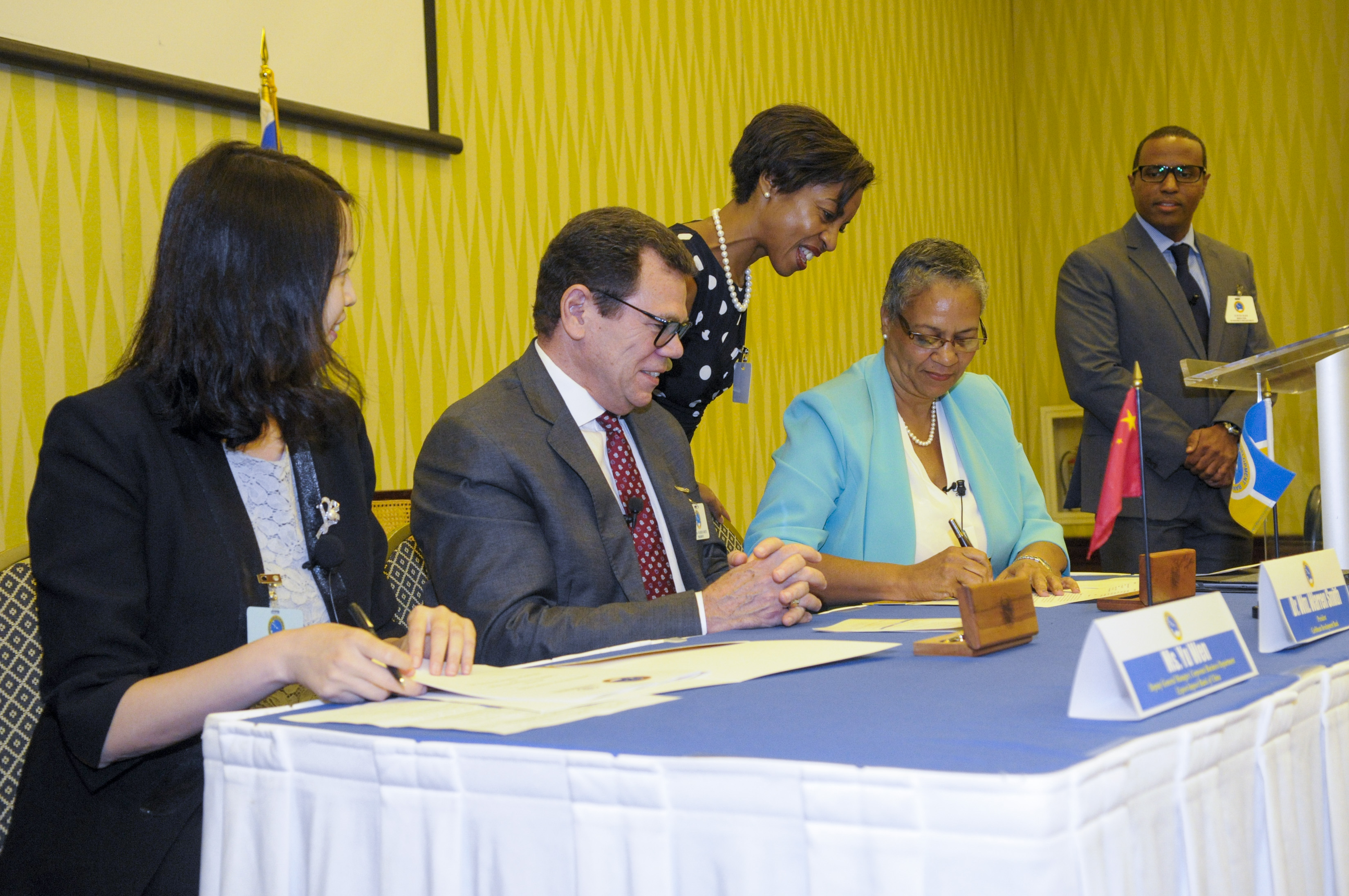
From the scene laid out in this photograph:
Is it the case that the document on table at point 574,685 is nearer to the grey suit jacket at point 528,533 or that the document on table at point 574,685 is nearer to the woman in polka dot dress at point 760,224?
the grey suit jacket at point 528,533

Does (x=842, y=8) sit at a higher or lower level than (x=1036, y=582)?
higher

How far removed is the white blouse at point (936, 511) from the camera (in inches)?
99.3

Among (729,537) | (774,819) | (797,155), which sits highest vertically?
(797,155)

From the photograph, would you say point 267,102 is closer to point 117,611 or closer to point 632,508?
point 632,508

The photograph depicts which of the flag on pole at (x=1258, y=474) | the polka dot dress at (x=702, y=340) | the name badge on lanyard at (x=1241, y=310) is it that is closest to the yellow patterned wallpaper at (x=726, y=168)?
Answer: the flag on pole at (x=1258, y=474)

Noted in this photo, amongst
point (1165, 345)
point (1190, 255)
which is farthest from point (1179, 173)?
point (1165, 345)

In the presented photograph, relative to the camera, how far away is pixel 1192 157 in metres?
3.84

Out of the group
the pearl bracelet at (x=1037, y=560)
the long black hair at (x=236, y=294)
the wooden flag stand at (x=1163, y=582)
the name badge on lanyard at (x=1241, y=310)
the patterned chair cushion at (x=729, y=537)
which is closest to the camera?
the long black hair at (x=236, y=294)

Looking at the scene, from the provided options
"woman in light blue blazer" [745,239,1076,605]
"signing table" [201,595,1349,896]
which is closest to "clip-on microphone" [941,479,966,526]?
"woman in light blue blazer" [745,239,1076,605]

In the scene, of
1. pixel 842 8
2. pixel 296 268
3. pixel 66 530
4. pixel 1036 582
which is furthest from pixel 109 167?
pixel 842 8

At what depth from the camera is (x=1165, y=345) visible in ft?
12.1

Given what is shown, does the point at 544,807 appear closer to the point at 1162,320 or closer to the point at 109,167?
the point at 109,167

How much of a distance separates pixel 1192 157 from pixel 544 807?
11.8 feet

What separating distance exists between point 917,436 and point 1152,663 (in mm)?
1714
